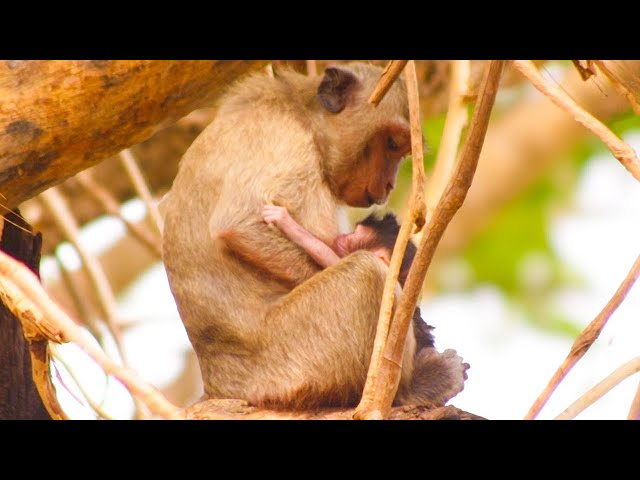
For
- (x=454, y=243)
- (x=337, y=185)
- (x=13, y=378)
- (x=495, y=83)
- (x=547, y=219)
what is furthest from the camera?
(x=547, y=219)

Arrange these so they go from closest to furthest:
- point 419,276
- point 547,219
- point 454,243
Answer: point 419,276, point 454,243, point 547,219

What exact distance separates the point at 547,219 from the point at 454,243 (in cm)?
111

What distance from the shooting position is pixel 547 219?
855 centimetres

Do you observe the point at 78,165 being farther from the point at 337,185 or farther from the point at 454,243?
the point at 454,243

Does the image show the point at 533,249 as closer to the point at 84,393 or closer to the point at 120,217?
the point at 120,217

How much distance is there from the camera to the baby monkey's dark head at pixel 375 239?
15.8ft

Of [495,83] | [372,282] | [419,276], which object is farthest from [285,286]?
[495,83]

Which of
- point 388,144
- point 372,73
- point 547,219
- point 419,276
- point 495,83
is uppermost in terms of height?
point 547,219

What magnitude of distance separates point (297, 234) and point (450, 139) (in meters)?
0.88

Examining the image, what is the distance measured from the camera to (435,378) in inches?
185

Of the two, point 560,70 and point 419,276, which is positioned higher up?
point 560,70

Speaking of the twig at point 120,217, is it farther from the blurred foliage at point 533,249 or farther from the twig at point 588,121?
the twig at point 588,121

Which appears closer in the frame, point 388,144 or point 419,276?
point 419,276

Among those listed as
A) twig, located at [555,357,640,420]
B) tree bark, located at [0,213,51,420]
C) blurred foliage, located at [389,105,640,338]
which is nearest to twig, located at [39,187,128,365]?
tree bark, located at [0,213,51,420]
